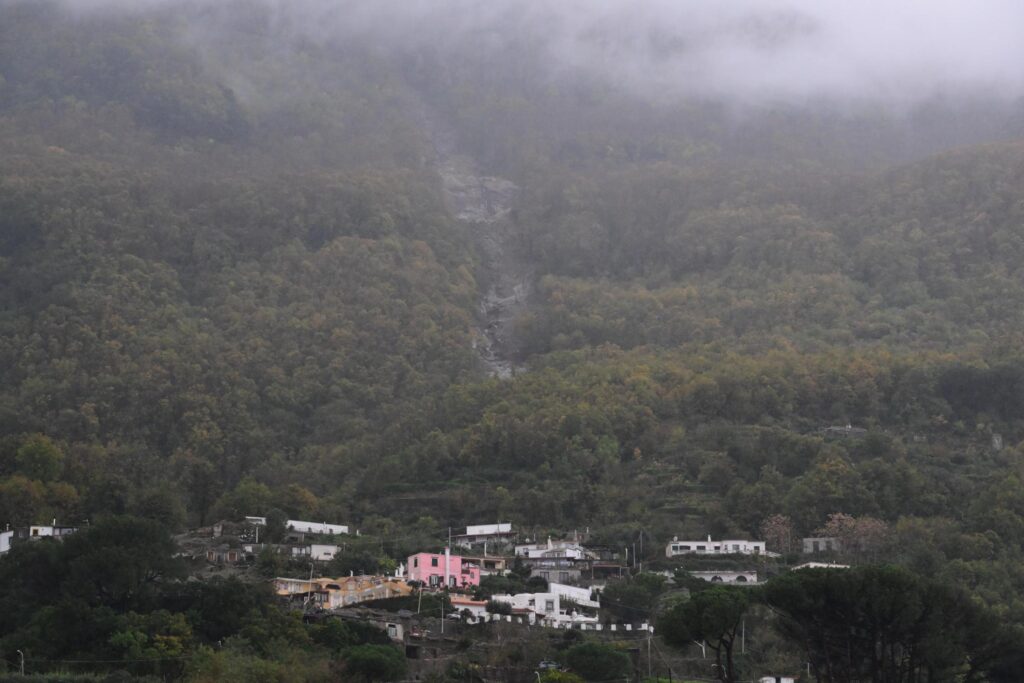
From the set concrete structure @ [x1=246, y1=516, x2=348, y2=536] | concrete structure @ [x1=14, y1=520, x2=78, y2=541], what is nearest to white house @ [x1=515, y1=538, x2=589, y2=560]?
concrete structure @ [x1=246, y1=516, x2=348, y2=536]

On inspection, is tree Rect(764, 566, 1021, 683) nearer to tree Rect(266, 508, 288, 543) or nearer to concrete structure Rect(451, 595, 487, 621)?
concrete structure Rect(451, 595, 487, 621)

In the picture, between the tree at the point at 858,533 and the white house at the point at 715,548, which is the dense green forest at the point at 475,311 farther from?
the white house at the point at 715,548

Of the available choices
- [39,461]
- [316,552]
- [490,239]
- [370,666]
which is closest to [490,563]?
[316,552]

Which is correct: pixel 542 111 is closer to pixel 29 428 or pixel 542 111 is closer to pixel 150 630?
pixel 29 428

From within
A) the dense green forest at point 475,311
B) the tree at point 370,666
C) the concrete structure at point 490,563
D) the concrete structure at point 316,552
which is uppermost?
the dense green forest at point 475,311

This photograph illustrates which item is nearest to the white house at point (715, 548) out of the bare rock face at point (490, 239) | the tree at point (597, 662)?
the tree at point (597, 662)

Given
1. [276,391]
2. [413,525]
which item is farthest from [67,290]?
[413,525]

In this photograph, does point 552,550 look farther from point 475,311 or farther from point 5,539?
point 475,311
